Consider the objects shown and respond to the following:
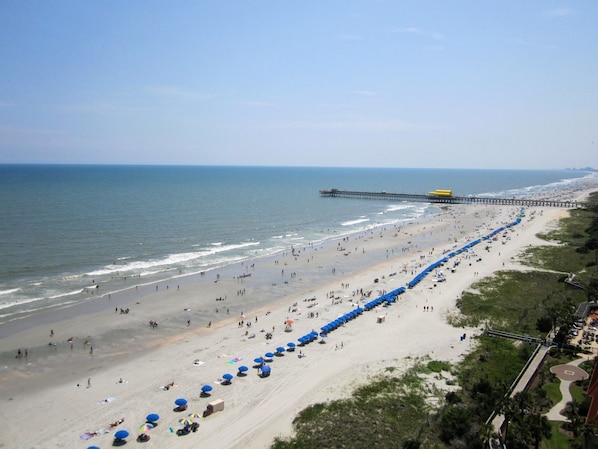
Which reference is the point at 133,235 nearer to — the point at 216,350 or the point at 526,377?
the point at 216,350

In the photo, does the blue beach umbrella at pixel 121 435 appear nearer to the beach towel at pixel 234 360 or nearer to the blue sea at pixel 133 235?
the beach towel at pixel 234 360

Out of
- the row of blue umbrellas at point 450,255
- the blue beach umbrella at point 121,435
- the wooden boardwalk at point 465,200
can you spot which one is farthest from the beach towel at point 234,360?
the wooden boardwalk at point 465,200

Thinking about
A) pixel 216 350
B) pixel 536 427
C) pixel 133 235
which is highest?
pixel 536 427

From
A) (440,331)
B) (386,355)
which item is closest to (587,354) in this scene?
(440,331)

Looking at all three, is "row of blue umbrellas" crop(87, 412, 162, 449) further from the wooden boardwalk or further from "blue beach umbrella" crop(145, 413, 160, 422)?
the wooden boardwalk

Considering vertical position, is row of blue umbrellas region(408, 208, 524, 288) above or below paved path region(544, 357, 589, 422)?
below

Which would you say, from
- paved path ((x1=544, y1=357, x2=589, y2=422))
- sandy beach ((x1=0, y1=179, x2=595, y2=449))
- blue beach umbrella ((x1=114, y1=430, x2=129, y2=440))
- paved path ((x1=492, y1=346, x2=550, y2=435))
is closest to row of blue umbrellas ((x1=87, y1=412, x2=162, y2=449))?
blue beach umbrella ((x1=114, y1=430, x2=129, y2=440))

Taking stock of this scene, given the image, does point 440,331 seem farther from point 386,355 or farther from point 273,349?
point 273,349

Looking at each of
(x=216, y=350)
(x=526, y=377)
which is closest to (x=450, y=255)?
(x=526, y=377)
